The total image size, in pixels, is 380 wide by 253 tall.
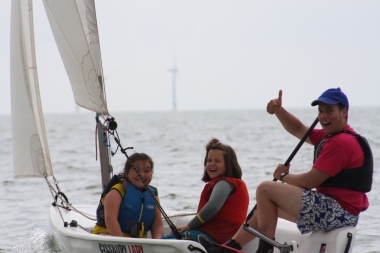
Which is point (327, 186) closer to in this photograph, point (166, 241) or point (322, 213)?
point (322, 213)

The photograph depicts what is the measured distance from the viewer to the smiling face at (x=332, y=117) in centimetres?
394

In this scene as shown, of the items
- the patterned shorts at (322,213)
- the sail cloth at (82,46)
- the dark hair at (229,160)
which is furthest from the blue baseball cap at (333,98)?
the sail cloth at (82,46)

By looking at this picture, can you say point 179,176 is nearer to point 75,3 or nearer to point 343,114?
point 75,3

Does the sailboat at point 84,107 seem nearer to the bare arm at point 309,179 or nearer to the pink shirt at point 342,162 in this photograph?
the pink shirt at point 342,162

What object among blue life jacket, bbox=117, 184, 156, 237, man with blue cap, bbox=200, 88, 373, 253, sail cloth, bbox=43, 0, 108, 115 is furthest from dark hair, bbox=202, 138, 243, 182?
sail cloth, bbox=43, 0, 108, 115

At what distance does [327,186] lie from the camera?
3967mm

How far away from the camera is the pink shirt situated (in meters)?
3.81

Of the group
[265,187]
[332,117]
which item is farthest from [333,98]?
[265,187]

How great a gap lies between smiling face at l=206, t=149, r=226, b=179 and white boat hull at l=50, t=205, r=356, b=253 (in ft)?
2.08

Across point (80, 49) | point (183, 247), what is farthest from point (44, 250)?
point (183, 247)

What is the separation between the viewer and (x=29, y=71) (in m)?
6.17

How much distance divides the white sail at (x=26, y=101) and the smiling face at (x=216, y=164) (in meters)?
2.31

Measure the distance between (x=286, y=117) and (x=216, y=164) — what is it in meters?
0.55

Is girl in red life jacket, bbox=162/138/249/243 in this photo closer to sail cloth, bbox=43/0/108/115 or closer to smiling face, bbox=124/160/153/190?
smiling face, bbox=124/160/153/190
